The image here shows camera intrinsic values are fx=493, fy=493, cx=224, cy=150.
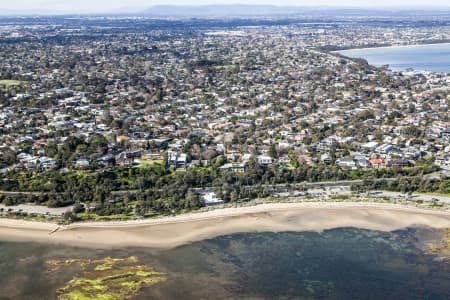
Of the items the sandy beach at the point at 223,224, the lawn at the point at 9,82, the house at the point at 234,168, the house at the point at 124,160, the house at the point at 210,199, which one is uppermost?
the lawn at the point at 9,82

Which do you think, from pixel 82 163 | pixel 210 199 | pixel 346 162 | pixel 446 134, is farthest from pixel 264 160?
pixel 446 134

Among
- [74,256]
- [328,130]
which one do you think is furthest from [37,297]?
[328,130]

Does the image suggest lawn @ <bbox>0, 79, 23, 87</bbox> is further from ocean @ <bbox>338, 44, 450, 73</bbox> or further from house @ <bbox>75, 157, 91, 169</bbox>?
ocean @ <bbox>338, 44, 450, 73</bbox>

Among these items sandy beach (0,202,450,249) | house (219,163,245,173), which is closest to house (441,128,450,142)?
sandy beach (0,202,450,249)

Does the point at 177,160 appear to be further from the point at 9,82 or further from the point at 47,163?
the point at 9,82

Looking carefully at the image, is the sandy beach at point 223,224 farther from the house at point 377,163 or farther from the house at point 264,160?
the house at point 264,160

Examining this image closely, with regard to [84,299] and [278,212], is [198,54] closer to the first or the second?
[278,212]

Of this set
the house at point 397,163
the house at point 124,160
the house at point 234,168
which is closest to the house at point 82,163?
the house at point 124,160

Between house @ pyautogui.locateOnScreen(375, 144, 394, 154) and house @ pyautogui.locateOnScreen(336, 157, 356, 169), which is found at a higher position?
house @ pyautogui.locateOnScreen(375, 144, 394, 154)
